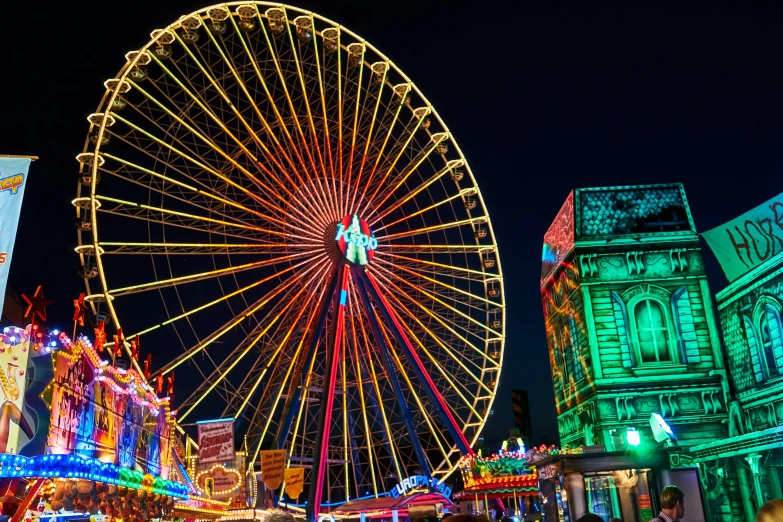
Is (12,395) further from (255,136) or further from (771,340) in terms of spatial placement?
(771,340)

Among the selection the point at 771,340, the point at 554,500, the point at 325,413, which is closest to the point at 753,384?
the point at 771,340

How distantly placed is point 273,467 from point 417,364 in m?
6.39

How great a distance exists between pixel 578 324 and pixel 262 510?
1282 centimetres

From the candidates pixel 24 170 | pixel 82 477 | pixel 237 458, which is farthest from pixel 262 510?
pixel 24 170

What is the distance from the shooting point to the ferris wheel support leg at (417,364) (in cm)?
2648

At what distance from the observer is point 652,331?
2512cm

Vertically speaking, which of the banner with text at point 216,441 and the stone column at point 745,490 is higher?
the banner with text at point 216,441

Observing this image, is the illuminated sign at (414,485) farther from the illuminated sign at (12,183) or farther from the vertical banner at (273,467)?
the illuminated sign at (12,183)

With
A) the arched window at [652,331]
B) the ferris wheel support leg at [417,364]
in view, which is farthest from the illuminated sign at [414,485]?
the arched window at [652,331]

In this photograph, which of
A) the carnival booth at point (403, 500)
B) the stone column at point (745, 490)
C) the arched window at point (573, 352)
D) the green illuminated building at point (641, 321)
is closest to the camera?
the stone column at point (745, 490)

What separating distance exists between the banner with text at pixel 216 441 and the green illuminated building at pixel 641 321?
11.9 metres

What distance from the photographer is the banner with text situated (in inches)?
827

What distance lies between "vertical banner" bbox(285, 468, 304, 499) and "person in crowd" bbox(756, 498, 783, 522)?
898 inches

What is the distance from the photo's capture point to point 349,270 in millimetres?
25953
